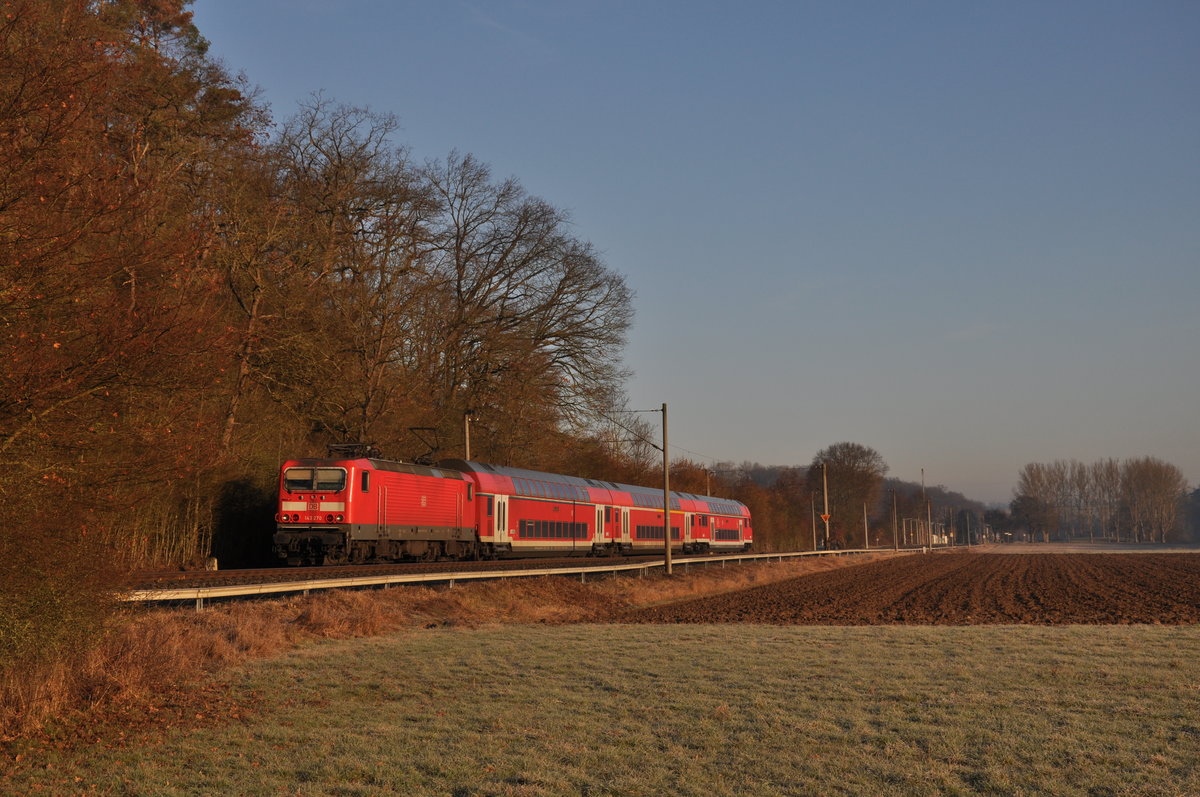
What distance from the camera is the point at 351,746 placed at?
31.4ft

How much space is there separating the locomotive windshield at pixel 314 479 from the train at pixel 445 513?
0.03 metres

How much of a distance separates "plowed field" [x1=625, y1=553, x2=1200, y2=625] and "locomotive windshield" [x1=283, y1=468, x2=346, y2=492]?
9114 mm

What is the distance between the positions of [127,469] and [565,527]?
34101 millimetres

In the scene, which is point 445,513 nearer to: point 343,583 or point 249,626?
point 343,583

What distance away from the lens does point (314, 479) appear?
93.9ft

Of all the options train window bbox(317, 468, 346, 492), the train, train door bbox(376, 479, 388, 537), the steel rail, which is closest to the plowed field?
the steel rail

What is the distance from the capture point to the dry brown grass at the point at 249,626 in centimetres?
1038

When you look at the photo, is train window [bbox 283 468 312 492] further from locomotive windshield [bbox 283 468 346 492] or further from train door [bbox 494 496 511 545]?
train door [bbox 494 496 511 545]

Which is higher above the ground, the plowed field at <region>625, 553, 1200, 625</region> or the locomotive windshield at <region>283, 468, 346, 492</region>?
the locomotive windshield at <region>283, 468, 346, 492</region>

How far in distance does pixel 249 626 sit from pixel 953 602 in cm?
2174

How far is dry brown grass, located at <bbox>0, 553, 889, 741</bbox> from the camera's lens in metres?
10.4

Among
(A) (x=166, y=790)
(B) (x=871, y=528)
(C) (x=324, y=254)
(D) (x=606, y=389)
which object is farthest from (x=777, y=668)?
(B) (x=871, y=528)

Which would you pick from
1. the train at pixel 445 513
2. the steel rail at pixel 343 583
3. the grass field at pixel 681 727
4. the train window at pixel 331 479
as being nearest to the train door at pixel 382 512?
the train at pixel 445 513

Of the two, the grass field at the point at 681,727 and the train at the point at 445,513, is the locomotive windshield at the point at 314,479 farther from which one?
the grass field at the point at 681,727
